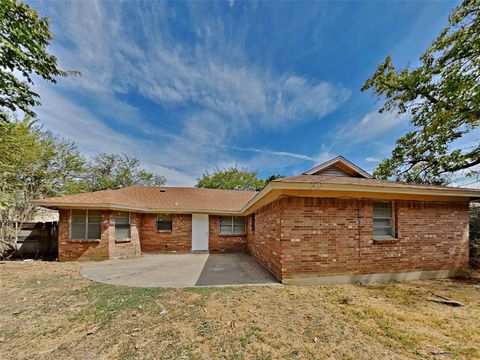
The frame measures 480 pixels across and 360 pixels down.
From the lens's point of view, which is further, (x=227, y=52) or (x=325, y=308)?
(x=227, y=52)

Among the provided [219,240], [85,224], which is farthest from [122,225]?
[219,240]

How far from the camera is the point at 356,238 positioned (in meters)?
5.90

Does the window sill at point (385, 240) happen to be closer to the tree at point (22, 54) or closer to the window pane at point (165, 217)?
the window pane at point (165, 217)

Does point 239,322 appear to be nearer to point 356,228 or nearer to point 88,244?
point 356,228

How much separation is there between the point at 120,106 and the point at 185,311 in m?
12.9

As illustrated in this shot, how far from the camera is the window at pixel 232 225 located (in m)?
12.7

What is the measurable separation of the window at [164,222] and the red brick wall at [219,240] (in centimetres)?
235

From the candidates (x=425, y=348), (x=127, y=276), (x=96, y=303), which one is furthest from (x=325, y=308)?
(x=127, y=276)

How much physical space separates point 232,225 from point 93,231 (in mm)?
7186

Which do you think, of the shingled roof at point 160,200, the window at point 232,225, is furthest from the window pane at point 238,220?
the shingled roof at point 160,200

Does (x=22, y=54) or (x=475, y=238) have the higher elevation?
(x=22, y=54)

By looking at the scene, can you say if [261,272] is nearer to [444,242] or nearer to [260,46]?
[444,242]

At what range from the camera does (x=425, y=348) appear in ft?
9.21

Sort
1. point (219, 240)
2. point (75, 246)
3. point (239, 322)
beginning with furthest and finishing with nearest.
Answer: point (219, 240)
point (75, 246)
point (239, 322)
